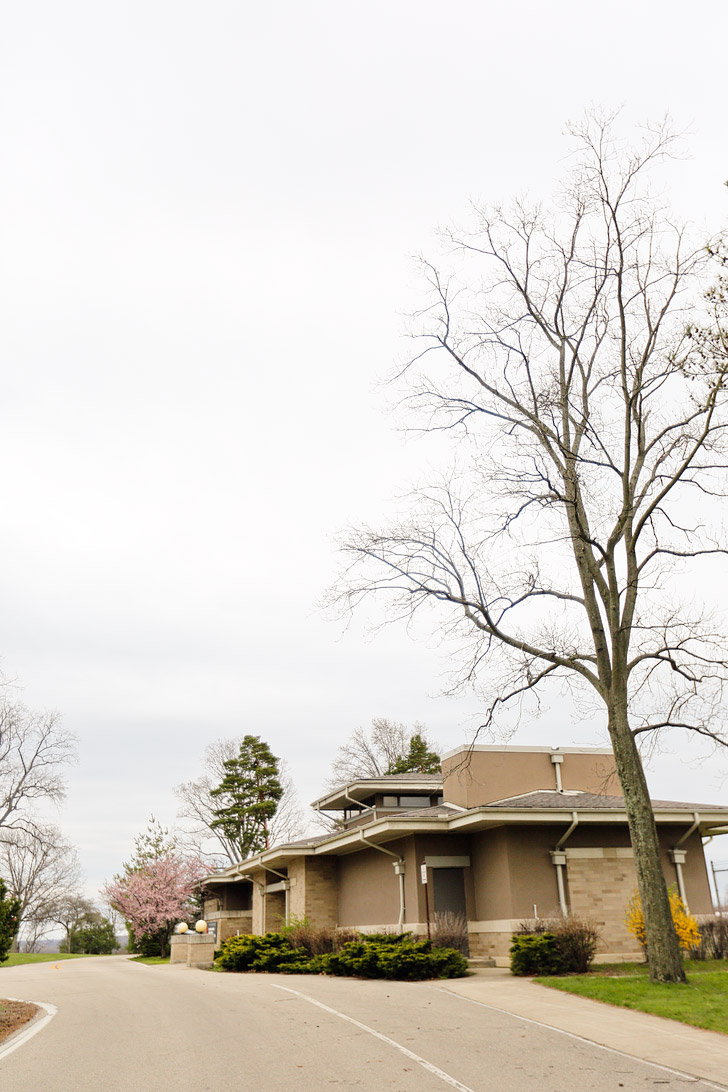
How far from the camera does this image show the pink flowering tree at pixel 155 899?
45844mm

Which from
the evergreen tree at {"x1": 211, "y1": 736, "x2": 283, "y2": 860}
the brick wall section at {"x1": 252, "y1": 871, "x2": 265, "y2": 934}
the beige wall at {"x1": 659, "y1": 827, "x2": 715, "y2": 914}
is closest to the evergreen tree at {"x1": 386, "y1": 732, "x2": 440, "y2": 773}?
the evergreen tree at {"x1": 211, "y1": 736, "x2": 283, "y2": 860}

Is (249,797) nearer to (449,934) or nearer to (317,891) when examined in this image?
(317,891)

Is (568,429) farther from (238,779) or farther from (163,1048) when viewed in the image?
(238,779)

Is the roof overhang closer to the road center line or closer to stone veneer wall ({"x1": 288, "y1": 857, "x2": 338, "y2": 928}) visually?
stone veneer wall ({"x1": 288, "y1": 857, "x2": 338, "y2": 928})

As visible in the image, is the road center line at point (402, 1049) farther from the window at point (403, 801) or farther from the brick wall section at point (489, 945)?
the window at point (403, 801)

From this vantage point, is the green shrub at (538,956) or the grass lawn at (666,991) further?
the green shrub at (538,956)

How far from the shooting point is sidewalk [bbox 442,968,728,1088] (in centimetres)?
895

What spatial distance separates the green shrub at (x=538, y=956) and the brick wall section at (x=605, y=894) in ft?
8.55

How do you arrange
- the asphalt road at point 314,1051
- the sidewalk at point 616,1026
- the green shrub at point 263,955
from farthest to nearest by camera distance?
1. the green shrub at point 263,955
2. the sidewalk at point 616,1026
3. the asphalt road at point 314,1051

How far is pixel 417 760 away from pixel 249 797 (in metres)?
10.2

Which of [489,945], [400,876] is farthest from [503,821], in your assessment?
[400,876]

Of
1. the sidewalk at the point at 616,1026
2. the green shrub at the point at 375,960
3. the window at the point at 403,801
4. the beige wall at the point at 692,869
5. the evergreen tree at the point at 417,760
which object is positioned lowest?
the sidewalk at the point at 616,1026

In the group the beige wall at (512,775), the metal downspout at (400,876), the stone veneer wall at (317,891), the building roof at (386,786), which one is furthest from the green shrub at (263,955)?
the beige wall at (512,775)

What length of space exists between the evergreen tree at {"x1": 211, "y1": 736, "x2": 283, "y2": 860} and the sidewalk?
36.0 meters
